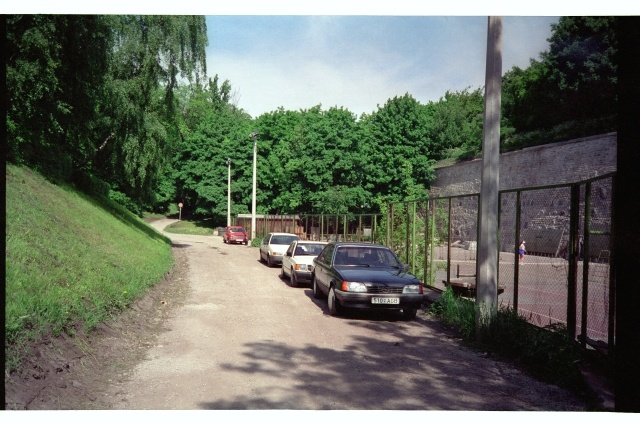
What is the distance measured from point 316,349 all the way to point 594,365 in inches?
145

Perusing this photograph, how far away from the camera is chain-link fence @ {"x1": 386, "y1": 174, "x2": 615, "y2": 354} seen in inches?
274

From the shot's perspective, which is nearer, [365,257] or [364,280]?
[364,280]

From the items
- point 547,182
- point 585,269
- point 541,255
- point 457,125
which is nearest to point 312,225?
point 547,182

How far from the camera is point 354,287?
9.54m

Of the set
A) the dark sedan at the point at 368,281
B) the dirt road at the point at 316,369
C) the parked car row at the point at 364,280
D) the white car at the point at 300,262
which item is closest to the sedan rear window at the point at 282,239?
the white car at the point at 300,262

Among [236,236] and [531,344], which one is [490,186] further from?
[236,236]

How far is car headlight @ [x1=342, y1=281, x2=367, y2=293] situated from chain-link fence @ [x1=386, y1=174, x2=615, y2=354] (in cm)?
251

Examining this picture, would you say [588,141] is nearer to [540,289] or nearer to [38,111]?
[540,289]

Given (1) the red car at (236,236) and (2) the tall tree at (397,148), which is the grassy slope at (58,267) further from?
(2) the tall tree at (397,148)

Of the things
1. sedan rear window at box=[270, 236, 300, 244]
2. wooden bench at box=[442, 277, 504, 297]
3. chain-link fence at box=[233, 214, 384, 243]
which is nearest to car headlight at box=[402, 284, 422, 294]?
wooden bench at box=[442, 277, 504, 297]

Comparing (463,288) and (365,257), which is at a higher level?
(365,257)

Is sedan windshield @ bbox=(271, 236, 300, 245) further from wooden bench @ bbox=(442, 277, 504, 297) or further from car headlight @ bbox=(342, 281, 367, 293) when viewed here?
car headlight @ bbox=(342, 281, 367, 293)

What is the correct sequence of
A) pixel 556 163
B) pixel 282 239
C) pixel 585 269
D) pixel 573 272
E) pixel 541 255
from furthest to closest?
pixel 556 163 < pixel 282 239 < pixel 541 255 < pixel 573 272 < pixel 585 269

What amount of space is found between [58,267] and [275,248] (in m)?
12.7
